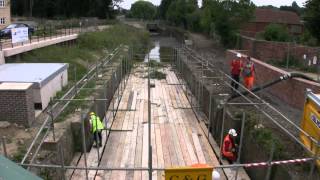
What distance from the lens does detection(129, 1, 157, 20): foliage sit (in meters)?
162

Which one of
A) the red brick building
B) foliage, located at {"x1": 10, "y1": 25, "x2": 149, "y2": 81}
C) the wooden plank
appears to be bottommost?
the wooden plank

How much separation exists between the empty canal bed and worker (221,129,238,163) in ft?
2.31

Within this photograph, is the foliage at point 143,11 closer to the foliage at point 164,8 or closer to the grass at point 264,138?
the foliage at point 164,8

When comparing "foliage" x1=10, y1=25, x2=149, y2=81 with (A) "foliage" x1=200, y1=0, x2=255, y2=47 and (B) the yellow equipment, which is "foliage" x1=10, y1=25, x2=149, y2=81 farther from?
(A) "foliage" x1=200, y1=0, x2=255, y2=47

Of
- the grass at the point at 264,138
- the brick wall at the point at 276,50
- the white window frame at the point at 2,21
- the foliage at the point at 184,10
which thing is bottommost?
the grass at the point at 264,138

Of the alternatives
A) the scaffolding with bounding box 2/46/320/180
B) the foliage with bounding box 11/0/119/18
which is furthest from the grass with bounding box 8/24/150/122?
the foliage with bounding box 11/0/119/18

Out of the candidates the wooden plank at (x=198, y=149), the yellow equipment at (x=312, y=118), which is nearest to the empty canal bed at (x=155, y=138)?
the wooden plank at (x=198, y=149)

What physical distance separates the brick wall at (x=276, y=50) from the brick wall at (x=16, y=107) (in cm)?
1470

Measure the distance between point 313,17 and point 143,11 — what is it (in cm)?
14150

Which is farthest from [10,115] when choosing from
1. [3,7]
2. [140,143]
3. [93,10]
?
[93,10]

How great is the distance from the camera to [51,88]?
1487cm

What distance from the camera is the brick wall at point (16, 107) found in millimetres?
11406

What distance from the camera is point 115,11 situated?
9106 cm

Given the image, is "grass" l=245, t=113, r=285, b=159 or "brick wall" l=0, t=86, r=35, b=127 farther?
"brick wall" l=0, t=86, r=35, b=127
